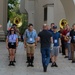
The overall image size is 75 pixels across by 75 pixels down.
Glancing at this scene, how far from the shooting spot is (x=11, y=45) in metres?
15.0

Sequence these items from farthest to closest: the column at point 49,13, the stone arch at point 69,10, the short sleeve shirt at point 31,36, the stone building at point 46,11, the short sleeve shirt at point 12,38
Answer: the column at point 49,13 < the stone building at point 46,11 < the stone arch at point 69,10 < the short sleeve shirt at point 12,38 < the short sleeve shirt at point 31,36

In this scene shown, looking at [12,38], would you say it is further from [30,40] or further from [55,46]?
[55,46]

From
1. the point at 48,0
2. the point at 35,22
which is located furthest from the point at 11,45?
the point at 35,22

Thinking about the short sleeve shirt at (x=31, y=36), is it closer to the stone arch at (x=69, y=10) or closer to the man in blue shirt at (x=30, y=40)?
the man in blue shirt at (x=30, y=40)

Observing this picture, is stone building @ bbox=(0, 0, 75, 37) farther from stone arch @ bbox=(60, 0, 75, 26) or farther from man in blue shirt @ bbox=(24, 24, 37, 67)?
man in blue shirt @ bbox=(24, 24, 37, 67)

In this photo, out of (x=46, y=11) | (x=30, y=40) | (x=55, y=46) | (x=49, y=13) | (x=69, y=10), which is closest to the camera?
(x=30, y=40)

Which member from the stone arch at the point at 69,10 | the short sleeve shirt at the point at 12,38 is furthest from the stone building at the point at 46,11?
the short sleeve shirt at the point at 12,38

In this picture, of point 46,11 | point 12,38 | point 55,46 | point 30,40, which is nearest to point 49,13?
point 46,11

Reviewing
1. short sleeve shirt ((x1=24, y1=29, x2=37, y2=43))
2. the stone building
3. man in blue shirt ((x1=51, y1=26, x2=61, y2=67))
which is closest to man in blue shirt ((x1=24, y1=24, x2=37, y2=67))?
short sleeve shirt ((x1=24, y1=29, x2=37, y2=43))

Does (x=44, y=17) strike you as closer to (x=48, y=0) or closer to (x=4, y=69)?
(x=48, y=0)

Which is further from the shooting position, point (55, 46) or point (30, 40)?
point (55, 46)

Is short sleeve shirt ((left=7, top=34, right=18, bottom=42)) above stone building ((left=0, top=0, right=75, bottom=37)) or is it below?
below

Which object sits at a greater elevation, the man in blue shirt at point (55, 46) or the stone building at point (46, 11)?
the stone building at point (46, 11)

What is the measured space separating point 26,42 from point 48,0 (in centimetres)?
1852
